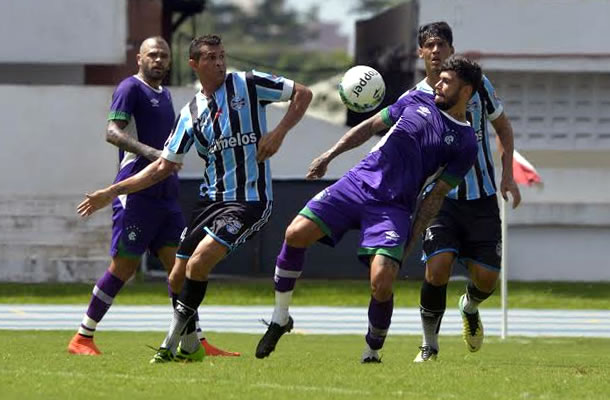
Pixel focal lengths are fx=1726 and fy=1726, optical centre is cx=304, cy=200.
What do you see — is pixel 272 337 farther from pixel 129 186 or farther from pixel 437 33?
pixel 437 33

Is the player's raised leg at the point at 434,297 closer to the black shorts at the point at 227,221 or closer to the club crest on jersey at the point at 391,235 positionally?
the club crest on jersey at the point at 391,235

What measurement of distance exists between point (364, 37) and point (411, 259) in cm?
1051

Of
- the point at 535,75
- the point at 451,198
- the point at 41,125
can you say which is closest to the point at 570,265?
the point at 535,75

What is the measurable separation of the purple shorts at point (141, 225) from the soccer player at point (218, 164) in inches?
62.7

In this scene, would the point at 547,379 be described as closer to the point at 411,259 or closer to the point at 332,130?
the point at 411,259

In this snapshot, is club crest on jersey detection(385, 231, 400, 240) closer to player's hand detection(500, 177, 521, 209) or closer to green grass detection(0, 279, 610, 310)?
player's hand detection(500, 177, 521, 209)

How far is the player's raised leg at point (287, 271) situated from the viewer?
11531mm

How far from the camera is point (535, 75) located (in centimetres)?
2841

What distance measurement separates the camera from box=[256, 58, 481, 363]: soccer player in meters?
11.4

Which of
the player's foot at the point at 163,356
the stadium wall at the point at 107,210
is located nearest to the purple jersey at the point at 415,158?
the player's foot at the point at 163,356

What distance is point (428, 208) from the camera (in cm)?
1166

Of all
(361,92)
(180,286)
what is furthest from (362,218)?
(180,286)

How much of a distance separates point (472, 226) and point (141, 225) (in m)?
2.60

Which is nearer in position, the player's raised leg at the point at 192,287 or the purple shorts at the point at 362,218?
the purple shorts at the point at 362,218
